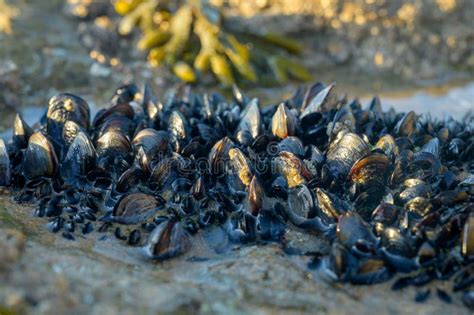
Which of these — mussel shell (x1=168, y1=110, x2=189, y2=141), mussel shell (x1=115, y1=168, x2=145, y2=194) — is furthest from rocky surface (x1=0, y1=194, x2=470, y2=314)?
mussel shell (x1=168, y1=110, x2=189, y2=141)

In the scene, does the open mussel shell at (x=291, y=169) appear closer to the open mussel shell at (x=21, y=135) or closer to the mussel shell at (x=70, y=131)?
the mussel shell at (x=70, y=131)

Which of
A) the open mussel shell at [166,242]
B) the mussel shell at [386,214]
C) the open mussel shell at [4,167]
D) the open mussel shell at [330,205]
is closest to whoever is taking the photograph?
the open mussel shell at [166,242]

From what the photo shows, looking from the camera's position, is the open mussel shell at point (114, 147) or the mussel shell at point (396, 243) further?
the open mussel shell at point (114, 147)

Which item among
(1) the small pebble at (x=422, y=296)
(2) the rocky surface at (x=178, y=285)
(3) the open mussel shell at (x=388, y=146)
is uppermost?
(3) the open mussel shell at (x=388, y=146)

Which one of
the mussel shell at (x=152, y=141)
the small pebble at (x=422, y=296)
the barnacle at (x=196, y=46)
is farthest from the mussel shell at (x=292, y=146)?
the barnacle at (x=196, y=46)

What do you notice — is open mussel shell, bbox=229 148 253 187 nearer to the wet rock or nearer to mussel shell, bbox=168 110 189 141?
the wet rock

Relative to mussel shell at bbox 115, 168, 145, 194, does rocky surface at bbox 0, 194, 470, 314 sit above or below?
below

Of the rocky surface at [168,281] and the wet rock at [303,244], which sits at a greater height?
the wet rock at [303,244]
